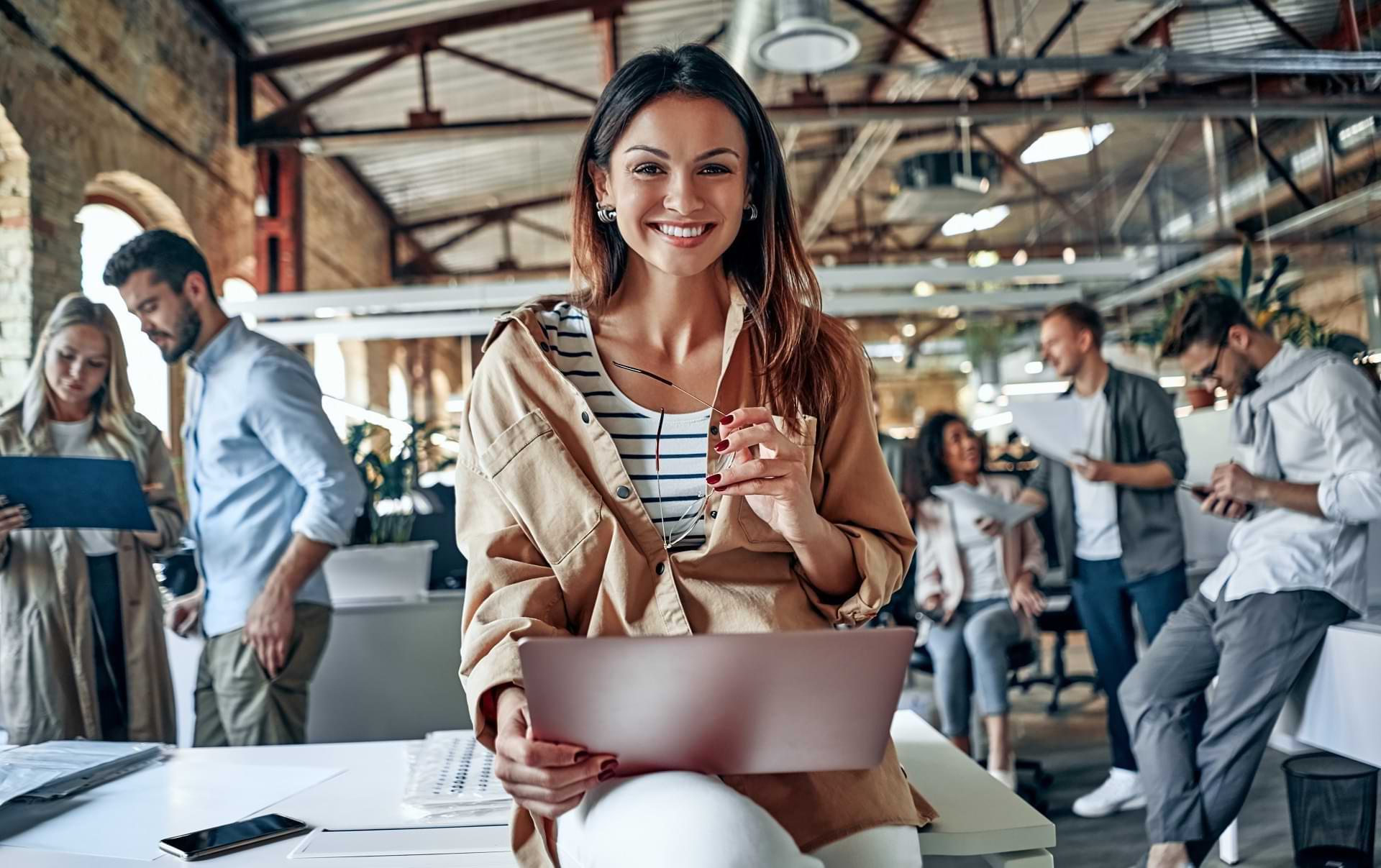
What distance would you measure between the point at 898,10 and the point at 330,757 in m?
7.89

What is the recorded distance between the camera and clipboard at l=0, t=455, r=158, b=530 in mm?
2271

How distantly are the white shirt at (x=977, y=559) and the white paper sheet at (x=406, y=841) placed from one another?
303 cm

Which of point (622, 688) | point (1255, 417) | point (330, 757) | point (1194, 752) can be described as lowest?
point (1194, 752)

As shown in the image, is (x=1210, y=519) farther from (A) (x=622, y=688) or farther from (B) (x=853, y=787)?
(A) (x=622, y=688)

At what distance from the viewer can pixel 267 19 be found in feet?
22.2

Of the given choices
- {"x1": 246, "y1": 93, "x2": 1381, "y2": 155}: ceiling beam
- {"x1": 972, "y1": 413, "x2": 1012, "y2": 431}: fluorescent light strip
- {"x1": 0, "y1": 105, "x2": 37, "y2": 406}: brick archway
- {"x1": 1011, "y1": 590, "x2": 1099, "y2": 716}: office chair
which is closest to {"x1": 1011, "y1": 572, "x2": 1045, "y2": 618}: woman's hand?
{"x1": 1011, "y1": 590, "x2": 1099, "y2": 716}: office chair

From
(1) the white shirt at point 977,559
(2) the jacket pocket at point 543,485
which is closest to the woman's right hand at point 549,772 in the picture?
(2) the jacket pocket at point 543,485

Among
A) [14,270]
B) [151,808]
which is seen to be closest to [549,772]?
[151,808]

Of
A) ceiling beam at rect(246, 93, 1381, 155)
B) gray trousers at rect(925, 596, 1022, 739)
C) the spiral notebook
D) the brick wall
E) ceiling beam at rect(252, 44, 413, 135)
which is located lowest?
gray trousers at rect(925, 596, 1022, 739)

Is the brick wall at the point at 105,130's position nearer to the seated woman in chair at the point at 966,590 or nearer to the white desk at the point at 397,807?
the white desk at the point at 397,807

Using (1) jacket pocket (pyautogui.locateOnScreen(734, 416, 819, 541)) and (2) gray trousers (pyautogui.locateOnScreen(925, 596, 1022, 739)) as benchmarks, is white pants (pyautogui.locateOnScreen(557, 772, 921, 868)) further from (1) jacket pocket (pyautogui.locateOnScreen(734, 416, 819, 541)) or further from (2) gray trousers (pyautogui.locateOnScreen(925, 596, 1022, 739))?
(2) gray trousers (pyautogui.locateOnScreen(925, 596, 1022, 739))

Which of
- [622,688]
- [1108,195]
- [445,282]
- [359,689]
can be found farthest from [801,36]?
[445,282]

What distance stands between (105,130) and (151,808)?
188 inches

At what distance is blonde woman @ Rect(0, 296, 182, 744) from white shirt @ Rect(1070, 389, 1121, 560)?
3.07 meters
